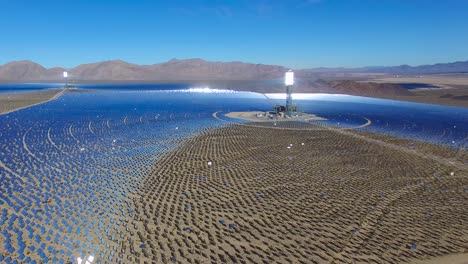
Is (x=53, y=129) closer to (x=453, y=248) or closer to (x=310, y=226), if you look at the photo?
(x=310, y=226)

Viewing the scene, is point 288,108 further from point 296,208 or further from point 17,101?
point 17,101

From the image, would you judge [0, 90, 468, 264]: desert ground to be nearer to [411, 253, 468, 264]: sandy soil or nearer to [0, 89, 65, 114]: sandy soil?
[411, 253, 468, 264]: sandy soil

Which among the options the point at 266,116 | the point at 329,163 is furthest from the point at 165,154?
the point at 266,116

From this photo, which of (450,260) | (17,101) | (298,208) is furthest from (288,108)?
(17,101)

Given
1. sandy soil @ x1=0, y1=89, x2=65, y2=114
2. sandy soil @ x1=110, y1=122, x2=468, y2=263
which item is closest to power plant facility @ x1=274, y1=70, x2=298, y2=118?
sandy soil @ x1=110, y1=122, x2=468, y2=263

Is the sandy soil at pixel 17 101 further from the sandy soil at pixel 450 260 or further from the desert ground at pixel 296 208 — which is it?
the sandy soil at pixel 450 260

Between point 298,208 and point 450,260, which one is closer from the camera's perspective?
point 450,260

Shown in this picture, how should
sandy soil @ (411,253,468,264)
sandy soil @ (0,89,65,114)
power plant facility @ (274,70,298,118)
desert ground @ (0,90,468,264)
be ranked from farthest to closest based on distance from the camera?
sandy soil @ (0,89,65,114) < power plant facility @ (274,70,298,118) < desert ground @ (0,90,468,264) < sandy soil @ (411,253,468,264)

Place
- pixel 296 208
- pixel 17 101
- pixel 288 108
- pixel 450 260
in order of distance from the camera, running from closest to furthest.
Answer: pixel 450 260 → pixel 296 208 → pixel 288 108 → pixel 17 101
